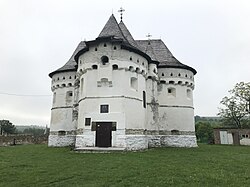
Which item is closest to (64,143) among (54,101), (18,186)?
(54,101)

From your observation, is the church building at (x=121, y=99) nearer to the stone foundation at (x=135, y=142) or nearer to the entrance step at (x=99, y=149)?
the stone foundation at (x=135, y=142)

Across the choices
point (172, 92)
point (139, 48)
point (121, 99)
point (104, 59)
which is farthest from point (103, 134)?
point (172, 92)

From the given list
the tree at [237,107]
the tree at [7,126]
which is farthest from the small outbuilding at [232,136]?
the tree at [7,126]

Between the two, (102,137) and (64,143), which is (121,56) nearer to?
(102,137)

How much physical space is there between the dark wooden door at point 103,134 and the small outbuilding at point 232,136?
22702mm

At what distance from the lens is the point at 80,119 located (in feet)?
60.7

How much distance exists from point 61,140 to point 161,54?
15.4 m

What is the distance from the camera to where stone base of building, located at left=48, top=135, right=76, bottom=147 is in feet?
82.5

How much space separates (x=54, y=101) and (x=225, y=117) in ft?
101

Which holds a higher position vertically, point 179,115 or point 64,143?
point 179,115

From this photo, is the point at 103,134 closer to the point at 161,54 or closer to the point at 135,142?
the point at 135,142

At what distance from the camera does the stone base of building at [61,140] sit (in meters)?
25.2

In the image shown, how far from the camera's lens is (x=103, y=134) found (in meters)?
17.5

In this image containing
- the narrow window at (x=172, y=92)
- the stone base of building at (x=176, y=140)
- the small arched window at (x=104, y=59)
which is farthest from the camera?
the narrow window at (x=172, y=92)
